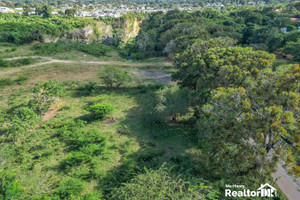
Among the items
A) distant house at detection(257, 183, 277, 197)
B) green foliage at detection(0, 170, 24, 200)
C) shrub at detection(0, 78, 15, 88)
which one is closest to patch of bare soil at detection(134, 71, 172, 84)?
shrub at detection(0, 78, 15, 88)

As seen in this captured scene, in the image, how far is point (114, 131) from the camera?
1836 centimetres

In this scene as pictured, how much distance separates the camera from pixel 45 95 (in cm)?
2044

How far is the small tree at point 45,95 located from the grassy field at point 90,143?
124cm

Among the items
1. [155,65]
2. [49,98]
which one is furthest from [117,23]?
[49,98]

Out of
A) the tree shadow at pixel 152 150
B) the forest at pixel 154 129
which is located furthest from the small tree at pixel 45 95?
the tree shadow at pixel 152 150

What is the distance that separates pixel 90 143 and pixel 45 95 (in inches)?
321

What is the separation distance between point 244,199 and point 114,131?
38.1ft

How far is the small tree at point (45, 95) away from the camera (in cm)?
1997

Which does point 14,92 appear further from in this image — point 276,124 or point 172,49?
point 276,124

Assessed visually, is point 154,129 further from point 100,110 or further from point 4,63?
point 4,63

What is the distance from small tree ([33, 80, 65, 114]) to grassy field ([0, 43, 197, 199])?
1.24 metres

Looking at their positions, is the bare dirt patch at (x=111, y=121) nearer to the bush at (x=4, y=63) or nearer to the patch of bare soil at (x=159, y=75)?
the patch of bare soil at (x=159, y=75)

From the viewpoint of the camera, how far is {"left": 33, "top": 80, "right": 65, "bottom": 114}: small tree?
65.5 ft

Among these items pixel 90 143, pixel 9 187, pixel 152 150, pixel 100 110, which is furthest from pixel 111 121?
pixel 9 187
